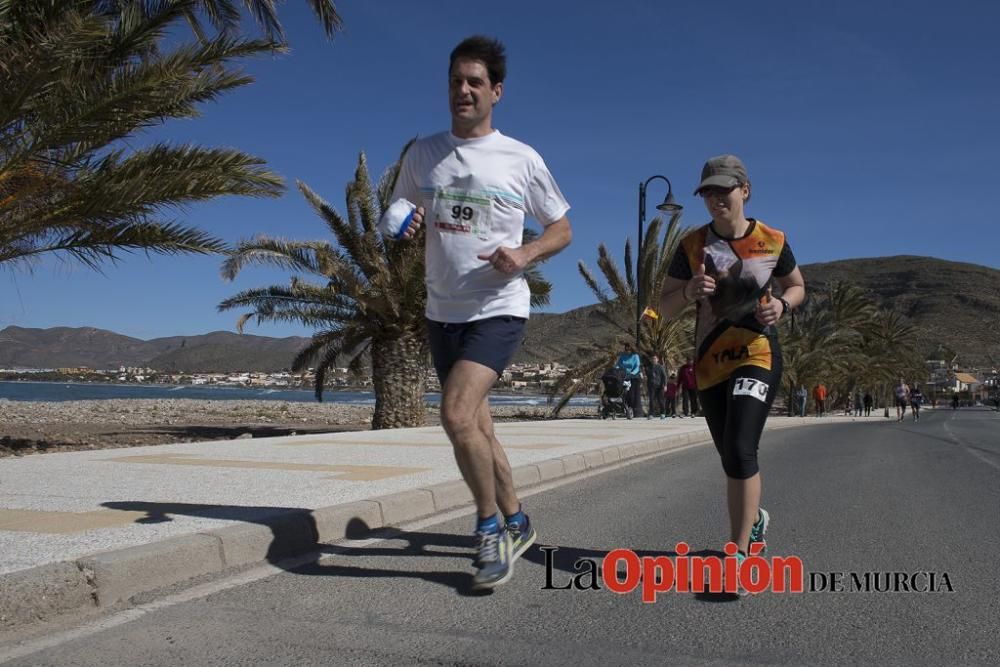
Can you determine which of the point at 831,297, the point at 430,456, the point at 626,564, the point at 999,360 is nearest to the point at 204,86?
the point at 430,456

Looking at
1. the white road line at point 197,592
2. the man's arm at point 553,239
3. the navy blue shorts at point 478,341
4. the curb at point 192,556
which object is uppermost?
the man's arm at point 553,239

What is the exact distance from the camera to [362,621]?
10.3ft

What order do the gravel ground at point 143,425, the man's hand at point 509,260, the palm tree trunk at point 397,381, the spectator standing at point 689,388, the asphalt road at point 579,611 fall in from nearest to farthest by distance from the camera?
the asphalt road at point 579,611, the man's hand at point 509,260, the gravel ground at point 143,425, the palm tree trunk at point 397,381, the spectator standing at point 689,388

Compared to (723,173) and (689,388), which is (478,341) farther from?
(689,388)

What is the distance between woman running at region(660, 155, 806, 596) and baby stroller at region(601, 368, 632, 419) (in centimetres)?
1607

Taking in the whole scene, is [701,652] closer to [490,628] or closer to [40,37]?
[490,628]

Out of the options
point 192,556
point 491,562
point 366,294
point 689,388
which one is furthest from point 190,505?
point 689,388

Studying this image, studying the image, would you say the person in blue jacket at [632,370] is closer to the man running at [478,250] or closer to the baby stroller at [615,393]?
the baby stroller at [615,393]

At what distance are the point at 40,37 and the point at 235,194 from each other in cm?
272

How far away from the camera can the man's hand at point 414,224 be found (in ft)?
11.8

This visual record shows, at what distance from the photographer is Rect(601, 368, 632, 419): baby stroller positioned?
66.4 feet

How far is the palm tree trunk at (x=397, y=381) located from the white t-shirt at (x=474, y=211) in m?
13.3

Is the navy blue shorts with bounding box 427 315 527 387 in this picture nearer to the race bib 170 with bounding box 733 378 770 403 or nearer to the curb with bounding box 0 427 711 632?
the race bib 170 with bounding box 733 378 770 403

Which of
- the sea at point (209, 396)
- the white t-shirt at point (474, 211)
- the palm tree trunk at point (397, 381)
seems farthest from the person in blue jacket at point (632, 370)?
the white t-shirt at point (474, 211)
